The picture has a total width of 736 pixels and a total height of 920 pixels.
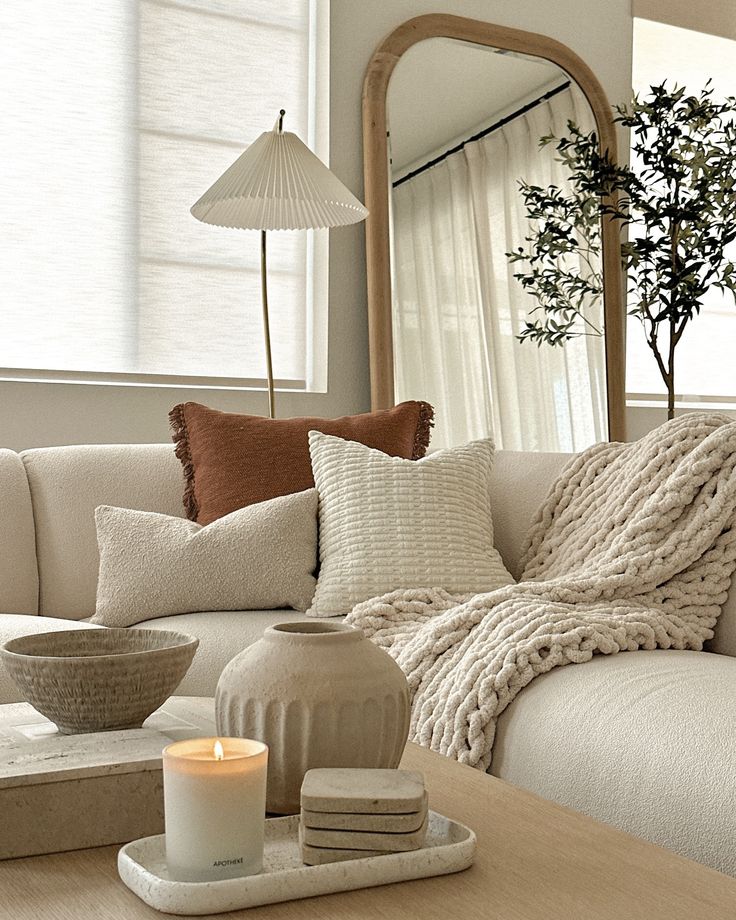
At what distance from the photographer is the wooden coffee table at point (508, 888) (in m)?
0.73

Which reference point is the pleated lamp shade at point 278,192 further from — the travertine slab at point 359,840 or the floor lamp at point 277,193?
the travertine slab at point 359,840

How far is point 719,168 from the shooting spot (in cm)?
368

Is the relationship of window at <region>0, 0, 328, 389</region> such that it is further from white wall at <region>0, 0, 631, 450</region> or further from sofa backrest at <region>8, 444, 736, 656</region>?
sofa backrest at <region>8, 444, 736, 656</region>

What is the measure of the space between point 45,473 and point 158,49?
5.45ft

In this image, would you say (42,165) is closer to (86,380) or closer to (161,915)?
(86,380)

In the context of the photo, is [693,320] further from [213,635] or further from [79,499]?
[213,635]

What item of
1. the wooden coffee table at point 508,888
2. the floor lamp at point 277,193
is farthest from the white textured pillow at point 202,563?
the wooden coffee table at point 508,888

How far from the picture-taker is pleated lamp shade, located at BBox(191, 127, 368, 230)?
2.72m

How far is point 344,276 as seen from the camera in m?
3.68

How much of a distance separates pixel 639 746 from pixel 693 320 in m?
3.69

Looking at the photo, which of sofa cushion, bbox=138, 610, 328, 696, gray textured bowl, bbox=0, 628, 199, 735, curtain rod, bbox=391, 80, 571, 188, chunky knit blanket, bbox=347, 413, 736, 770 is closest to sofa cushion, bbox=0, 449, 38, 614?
sofa cushion, bbox=138, 610, 328, 696

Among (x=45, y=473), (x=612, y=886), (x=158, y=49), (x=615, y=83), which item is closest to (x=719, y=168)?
(x=615, y=83)

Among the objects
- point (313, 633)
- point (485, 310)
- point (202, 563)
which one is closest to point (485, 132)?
point (485, 310)

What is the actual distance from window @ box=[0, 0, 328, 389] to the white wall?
0.06 m
